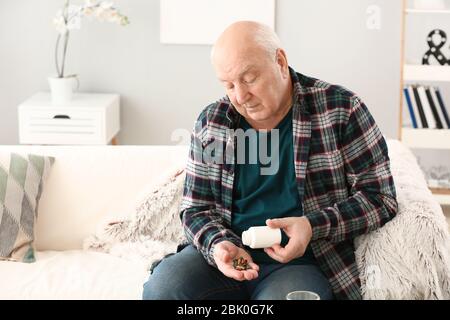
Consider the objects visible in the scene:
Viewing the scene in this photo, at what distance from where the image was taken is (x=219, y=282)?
2074 mm

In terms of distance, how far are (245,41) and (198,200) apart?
1.49 ft

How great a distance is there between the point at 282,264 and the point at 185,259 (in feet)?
0.83

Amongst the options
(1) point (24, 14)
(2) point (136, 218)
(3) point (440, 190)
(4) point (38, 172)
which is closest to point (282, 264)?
(2) point (136, 218)

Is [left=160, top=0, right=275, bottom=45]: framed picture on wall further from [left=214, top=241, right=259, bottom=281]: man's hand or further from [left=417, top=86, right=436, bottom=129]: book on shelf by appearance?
[left=214, top=241, right=259, bottom=281]: man's hand

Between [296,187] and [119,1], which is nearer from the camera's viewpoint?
[296,187]

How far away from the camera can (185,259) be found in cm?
212

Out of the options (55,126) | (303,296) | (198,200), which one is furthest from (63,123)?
(303,296)

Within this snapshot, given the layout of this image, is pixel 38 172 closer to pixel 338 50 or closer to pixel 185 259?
pixel 185 259

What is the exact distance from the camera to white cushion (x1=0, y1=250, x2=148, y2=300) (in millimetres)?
2299

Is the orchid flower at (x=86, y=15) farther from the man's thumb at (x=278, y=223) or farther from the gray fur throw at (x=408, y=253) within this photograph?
the man's thumb at (x=278, y=223)

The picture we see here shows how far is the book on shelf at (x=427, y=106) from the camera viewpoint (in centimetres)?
420
